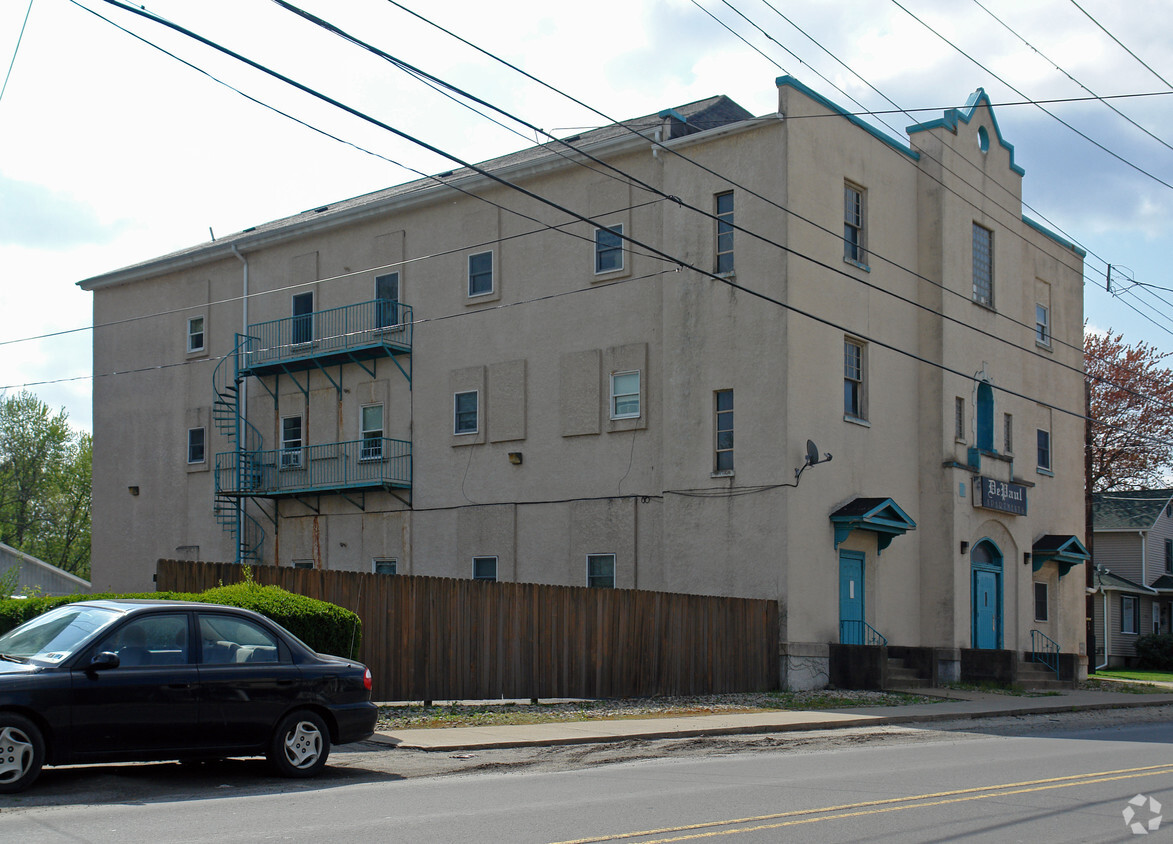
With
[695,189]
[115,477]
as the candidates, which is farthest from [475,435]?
[115,477]

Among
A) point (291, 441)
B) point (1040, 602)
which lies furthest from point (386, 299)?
point (1040, 602)

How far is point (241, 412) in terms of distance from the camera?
1407 inches

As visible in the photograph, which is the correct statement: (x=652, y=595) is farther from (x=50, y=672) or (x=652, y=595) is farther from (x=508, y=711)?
(x=50, y=672)

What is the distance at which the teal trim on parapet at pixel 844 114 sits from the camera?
2544 cm

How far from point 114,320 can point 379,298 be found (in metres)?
11.7

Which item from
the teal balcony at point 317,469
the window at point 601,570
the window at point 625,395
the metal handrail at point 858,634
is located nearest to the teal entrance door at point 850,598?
the metal handrail at point 858,634

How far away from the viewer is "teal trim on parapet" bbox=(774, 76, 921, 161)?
1001 inches

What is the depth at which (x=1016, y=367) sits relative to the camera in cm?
3231

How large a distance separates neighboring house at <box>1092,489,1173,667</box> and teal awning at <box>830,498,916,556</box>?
80.6 feet

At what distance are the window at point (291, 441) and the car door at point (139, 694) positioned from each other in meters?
23.4

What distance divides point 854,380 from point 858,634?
557 cm

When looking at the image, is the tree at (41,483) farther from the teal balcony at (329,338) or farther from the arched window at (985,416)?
the arched window at (985,416)

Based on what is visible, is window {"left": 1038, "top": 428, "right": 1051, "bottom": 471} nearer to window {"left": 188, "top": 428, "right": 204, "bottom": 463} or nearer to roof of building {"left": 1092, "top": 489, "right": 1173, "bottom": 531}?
roof of building {"left": 1092, "top": 489, "right": 1173, "bottom": 531}

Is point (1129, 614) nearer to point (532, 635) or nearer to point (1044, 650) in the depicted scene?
point (1044, 650)
